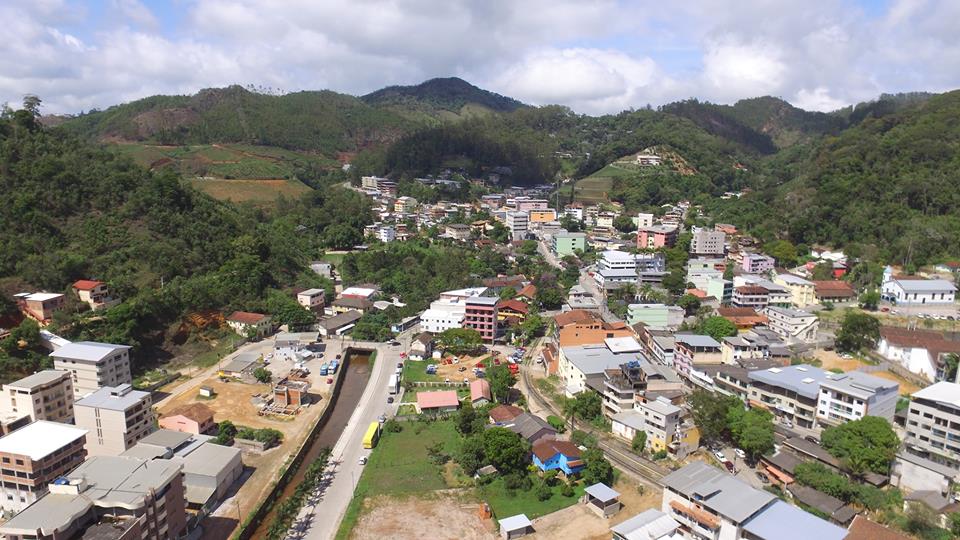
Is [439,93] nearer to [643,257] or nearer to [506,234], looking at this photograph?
[506,234]

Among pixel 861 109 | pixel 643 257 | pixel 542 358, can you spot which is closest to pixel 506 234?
pixel 643 257

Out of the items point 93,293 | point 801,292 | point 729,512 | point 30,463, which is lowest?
point 729,512

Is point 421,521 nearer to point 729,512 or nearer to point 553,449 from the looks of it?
point 553,449

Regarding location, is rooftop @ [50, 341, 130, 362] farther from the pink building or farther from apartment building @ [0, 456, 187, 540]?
the pink building

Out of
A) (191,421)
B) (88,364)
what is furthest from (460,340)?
(88,364)

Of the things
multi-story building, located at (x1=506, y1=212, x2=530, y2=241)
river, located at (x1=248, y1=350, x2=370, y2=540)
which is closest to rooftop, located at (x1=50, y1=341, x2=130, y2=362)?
river, located at (x1=248, y1=350, x2=370, y2=540)

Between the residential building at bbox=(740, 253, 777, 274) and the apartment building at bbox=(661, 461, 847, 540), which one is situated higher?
the residential building at bbox=(740, 253, 777, 274)
